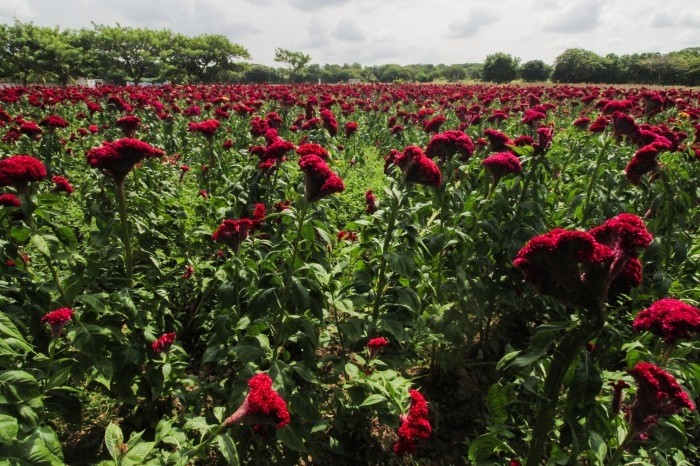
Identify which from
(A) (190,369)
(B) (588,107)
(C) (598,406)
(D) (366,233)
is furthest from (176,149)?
(B) (588,107)

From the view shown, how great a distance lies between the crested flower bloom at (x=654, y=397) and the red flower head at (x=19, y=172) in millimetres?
3421

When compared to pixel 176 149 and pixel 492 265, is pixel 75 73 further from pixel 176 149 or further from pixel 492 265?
pixel 492 265

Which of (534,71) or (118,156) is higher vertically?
(534,71)

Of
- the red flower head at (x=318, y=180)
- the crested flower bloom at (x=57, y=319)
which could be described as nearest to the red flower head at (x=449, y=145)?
the red flower head at (x=318, y=180)

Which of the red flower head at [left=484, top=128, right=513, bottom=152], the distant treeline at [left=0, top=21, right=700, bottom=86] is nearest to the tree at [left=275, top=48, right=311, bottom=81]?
the distant treeline at [left=0, top=21, right=700, bottom=86]

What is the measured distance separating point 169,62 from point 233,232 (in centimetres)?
6469

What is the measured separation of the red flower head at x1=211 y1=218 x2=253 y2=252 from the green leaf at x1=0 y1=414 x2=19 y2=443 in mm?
1421

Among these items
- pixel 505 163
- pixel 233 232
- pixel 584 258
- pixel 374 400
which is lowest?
pixel 374 400

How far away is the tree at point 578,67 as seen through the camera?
50.6 metres

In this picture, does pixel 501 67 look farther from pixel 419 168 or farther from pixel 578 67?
pixel 419 168

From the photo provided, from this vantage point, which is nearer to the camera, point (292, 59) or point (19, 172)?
point (19, 172)

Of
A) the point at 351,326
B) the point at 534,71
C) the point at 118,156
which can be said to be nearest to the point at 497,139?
the point at 351,326

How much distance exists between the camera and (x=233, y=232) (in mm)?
2758

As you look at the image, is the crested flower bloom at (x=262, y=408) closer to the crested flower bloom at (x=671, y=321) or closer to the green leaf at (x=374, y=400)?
the green leaf at (x=374, y=400)
